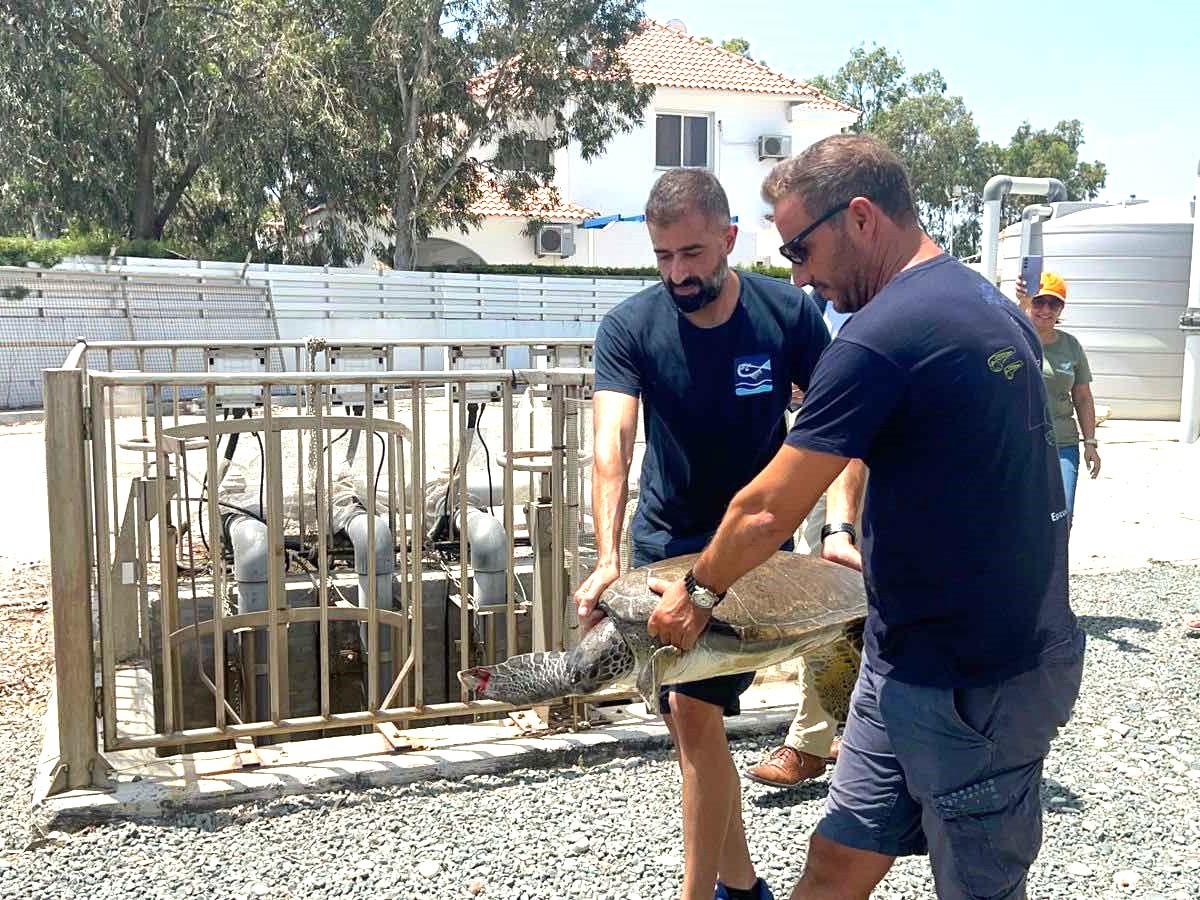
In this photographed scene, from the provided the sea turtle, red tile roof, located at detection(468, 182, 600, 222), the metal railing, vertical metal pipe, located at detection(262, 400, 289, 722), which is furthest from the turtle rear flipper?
red tile roof, located at detection(468, 182, 600, 222)

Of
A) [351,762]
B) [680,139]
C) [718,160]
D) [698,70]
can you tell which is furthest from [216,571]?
[698,70]

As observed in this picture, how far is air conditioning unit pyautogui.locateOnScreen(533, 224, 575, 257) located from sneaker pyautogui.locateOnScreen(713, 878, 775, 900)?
96.3 ft

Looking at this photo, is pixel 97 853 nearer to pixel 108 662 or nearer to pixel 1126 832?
pixel 108 662

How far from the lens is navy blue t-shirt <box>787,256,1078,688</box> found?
1.97m

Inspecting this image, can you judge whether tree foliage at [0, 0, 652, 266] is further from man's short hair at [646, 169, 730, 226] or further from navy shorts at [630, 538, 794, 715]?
navy shorts at [630, 538, 794, 715]

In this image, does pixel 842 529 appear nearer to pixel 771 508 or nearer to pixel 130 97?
pixel 771 508

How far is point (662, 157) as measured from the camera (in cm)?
3422

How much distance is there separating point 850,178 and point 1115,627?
204 inches

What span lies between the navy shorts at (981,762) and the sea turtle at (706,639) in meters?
0.40

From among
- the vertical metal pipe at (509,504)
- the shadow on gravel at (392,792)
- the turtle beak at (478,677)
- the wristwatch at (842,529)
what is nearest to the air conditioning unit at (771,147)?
the vertical metal pipe at (509,504)

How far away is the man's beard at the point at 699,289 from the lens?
2.95 metres

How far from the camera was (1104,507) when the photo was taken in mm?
10664

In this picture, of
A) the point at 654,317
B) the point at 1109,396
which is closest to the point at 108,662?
the point at 654,317

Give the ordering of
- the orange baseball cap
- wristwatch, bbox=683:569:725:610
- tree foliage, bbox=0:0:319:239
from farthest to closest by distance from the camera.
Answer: tree foliage, bbox=0:0:319:239
the orange baseball cap
wristwatch, bbox=683:569:725:610
